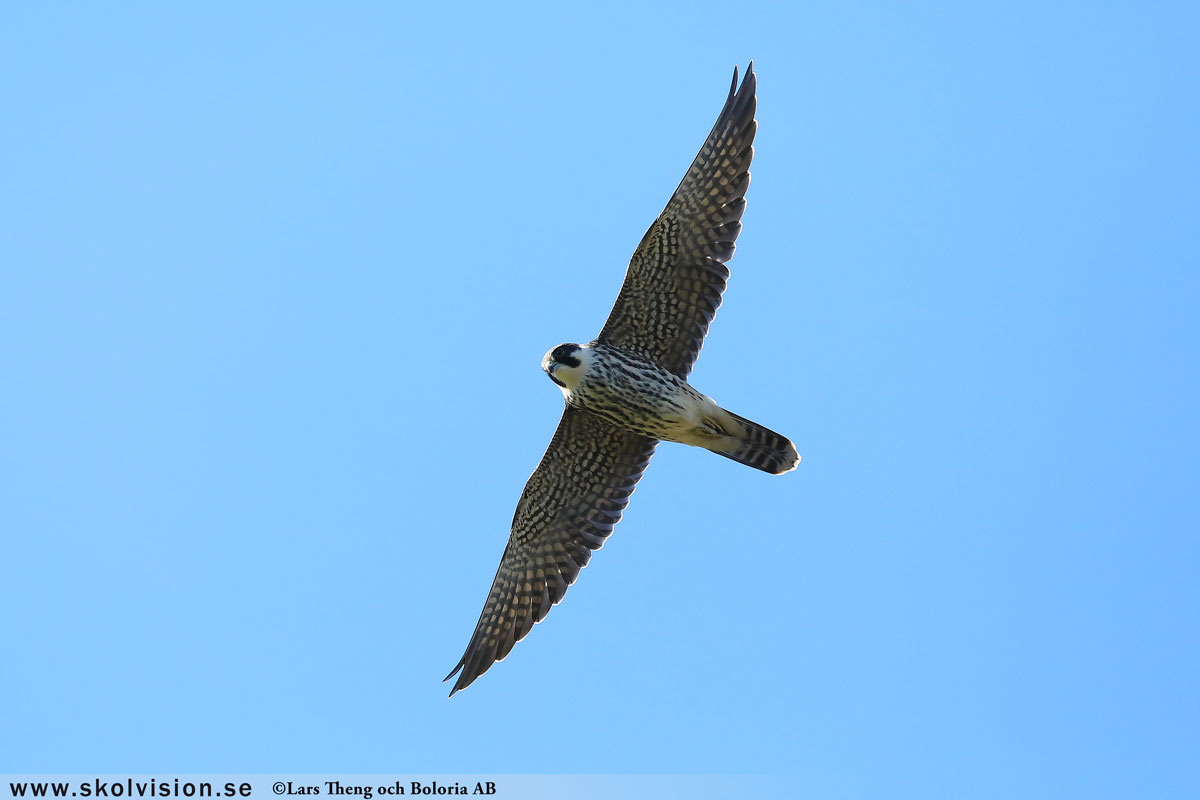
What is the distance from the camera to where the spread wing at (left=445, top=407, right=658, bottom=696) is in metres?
8.80

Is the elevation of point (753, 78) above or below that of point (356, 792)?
above

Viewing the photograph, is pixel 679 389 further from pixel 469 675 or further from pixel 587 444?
pixel 469 675

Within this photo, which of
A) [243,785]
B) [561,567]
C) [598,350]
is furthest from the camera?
[561,567]

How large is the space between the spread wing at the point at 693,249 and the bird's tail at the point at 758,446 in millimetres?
684

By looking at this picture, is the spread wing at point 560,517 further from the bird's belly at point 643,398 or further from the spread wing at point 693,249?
the spread wing at point 693,249

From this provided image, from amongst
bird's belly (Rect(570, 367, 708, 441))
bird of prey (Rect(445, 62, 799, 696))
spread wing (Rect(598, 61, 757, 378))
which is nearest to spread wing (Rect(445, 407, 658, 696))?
bird of prey (Rect(445, 62, 799, 696))

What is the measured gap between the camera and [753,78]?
836cm

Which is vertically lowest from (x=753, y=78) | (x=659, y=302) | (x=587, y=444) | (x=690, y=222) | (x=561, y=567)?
(x=561, y=567)

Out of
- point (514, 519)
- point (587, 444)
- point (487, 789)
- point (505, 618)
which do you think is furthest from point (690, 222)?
point (487, 789)

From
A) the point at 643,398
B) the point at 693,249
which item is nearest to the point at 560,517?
the point at 643,398

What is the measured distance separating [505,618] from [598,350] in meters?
2.42

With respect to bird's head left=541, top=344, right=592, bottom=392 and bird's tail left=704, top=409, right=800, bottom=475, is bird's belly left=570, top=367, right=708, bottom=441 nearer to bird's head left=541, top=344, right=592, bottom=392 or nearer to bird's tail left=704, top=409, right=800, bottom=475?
bird's head left=541, top=344, right=592, bottom=392

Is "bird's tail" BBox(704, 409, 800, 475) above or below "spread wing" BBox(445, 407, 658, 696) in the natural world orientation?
above

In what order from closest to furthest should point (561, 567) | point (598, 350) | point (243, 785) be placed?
point (243, 785) → point (598, 350) → point (561, 567)
